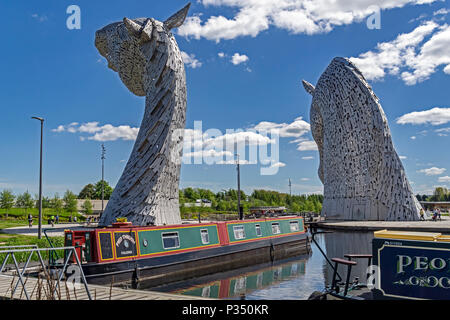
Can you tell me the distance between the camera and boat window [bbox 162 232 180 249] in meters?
13.6

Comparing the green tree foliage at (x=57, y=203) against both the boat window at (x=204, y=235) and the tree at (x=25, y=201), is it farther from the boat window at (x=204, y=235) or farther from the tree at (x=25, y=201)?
the boat window at (x=204, y=235)

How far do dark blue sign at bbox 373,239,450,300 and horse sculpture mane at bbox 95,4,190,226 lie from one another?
17.3 meters

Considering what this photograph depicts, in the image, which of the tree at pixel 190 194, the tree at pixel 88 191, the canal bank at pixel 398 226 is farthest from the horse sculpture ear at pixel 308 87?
the tree at pixel 88 191

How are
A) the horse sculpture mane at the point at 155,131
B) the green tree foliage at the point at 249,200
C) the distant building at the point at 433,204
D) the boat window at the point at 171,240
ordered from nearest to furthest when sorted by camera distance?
the boat window at the point at 171,240 < the horse sculpture mane at the point at 155,131 < the green tree foliage at the point at 249,200 < the distant building at the point at 433,204

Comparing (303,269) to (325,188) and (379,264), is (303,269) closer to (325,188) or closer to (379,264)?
(379,264)

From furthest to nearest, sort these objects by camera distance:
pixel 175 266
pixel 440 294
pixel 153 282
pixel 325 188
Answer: pixel 325 188
pixel 175 266
pixel 153 282
pixel 440 294

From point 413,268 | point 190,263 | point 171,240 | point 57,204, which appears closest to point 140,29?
point 171,240

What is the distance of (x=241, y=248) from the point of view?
16594 millimetres

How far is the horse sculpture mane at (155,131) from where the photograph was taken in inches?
867

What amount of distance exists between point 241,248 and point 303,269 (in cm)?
268

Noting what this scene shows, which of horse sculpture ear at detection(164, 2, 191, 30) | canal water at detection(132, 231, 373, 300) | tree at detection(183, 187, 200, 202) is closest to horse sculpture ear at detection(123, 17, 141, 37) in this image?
horse sculpture ear at detection(164, 2, 191, 30)

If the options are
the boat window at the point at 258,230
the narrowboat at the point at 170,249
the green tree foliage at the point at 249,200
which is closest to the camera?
the narrowboat at the point at 170,249

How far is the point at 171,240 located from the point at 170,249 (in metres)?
0.34
